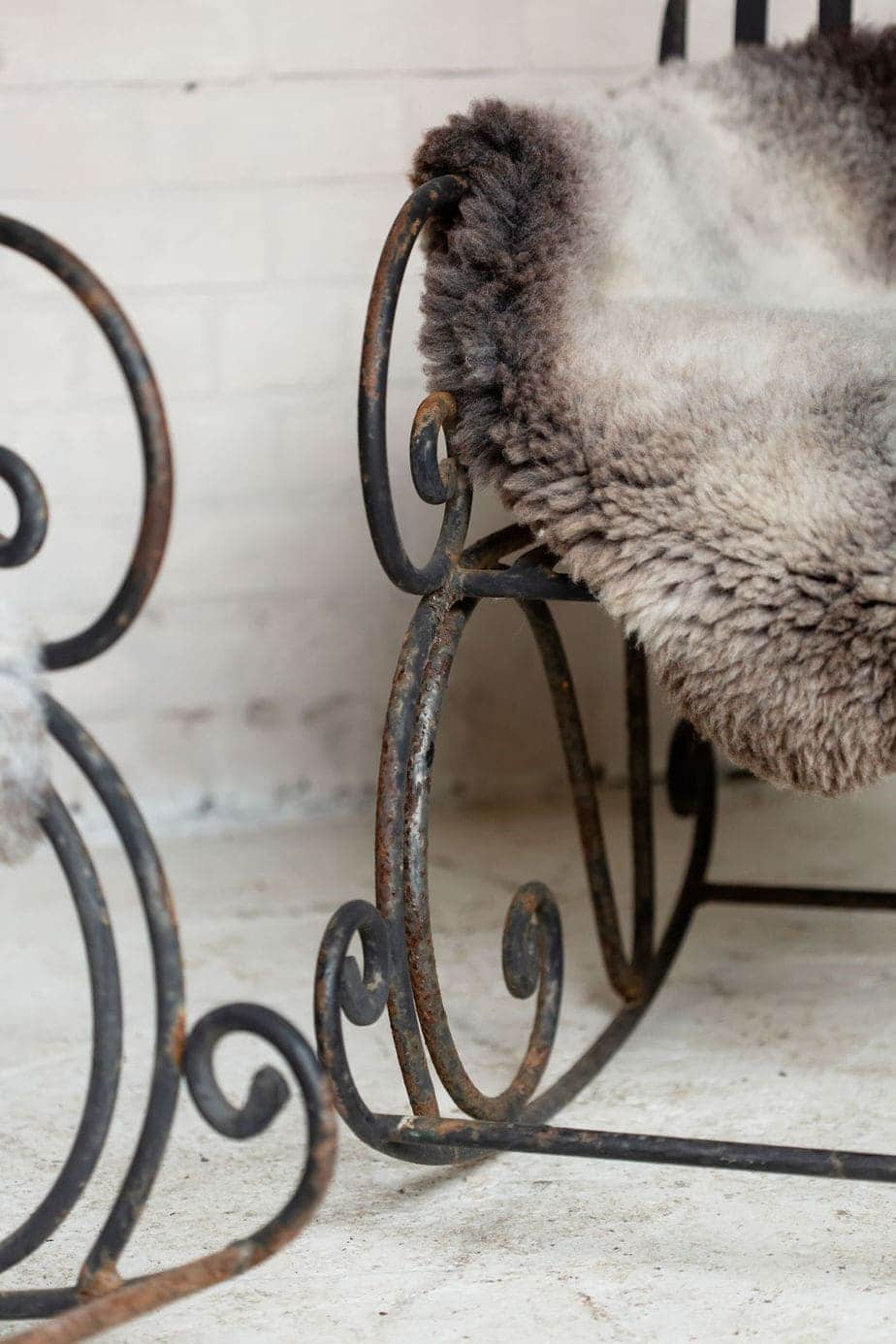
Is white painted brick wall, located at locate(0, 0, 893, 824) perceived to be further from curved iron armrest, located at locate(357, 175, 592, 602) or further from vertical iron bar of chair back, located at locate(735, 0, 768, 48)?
→ curved iron armrest, located at locate(357, 175, 592, 602)

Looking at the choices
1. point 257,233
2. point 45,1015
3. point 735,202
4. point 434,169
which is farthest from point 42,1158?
point 257,233

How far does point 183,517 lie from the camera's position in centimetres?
153

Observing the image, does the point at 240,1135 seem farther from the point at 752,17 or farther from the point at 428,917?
the point at 752,17

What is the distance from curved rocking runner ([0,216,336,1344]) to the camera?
0.59 meters

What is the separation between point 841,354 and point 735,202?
268 millimetres

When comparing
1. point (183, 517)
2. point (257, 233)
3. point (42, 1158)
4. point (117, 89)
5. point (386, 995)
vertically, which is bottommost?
point (42, 1158)

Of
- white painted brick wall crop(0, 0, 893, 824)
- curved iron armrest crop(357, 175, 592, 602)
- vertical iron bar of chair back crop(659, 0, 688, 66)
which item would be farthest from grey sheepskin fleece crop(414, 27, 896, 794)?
white painted brick wall crop(0, 0, 893, 824)

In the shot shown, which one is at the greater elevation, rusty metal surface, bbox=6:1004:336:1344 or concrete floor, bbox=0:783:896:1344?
rusty metal surface, bbox=6:1004:336:1344

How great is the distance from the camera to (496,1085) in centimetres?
103

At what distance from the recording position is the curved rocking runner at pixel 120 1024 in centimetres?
59

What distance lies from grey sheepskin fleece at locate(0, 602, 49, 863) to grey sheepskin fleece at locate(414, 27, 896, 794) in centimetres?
30

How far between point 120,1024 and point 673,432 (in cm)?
40

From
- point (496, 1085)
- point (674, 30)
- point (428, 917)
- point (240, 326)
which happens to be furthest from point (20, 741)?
point (240, 326)

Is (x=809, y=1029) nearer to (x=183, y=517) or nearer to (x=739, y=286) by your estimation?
(x=739, y=286)
